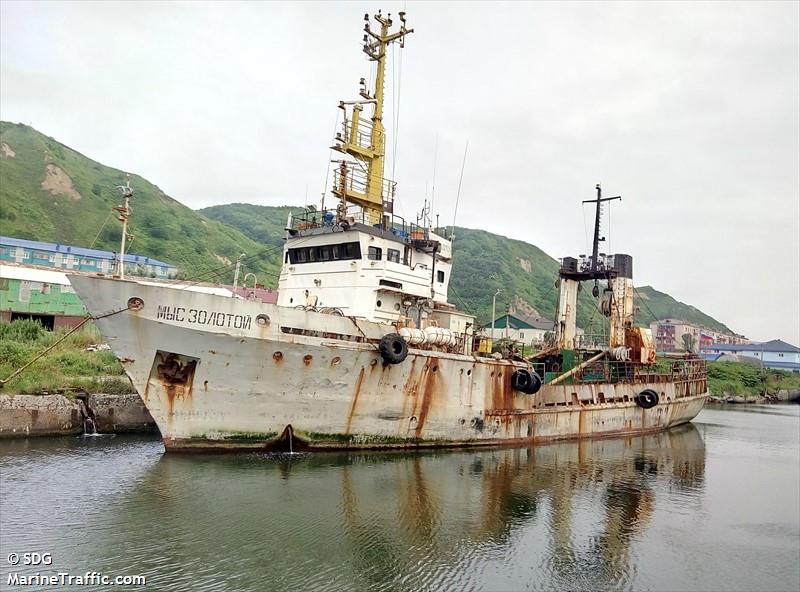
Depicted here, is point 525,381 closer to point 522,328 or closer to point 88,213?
point 522,328

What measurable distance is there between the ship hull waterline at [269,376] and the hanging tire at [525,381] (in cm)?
223

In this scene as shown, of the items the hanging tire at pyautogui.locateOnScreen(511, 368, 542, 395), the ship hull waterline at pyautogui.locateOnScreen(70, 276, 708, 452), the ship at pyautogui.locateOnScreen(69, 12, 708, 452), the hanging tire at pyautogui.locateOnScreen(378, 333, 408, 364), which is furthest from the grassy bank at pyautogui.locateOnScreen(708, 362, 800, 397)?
the hanging tire at pyautogui.locateOnScreen(378, 333, 408, 364)

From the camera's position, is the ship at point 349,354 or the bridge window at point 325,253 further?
the bridge window at point 325,253

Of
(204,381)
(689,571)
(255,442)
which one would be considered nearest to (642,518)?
(689,571)

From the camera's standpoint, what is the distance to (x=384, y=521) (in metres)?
12.6

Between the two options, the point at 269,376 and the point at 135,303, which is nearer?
the point at 135,303

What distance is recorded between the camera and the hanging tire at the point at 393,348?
685 inches

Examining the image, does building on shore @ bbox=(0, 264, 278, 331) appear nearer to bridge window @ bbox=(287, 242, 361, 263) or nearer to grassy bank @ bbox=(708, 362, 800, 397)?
bridge window @ bbox=(287, 242, 361, 263)

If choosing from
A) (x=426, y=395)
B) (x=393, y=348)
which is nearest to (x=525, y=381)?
(x=426, y=395)

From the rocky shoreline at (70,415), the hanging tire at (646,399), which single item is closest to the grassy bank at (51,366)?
the rocky shoreline at (70,415)

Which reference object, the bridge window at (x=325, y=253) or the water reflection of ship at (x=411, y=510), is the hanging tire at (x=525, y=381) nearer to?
the water reflection of ship at (x=411, y=510)

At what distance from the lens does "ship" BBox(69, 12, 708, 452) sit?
51.2 ft

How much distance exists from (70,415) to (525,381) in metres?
16.5

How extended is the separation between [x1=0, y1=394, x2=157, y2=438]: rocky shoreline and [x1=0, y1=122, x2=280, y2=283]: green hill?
152ft
